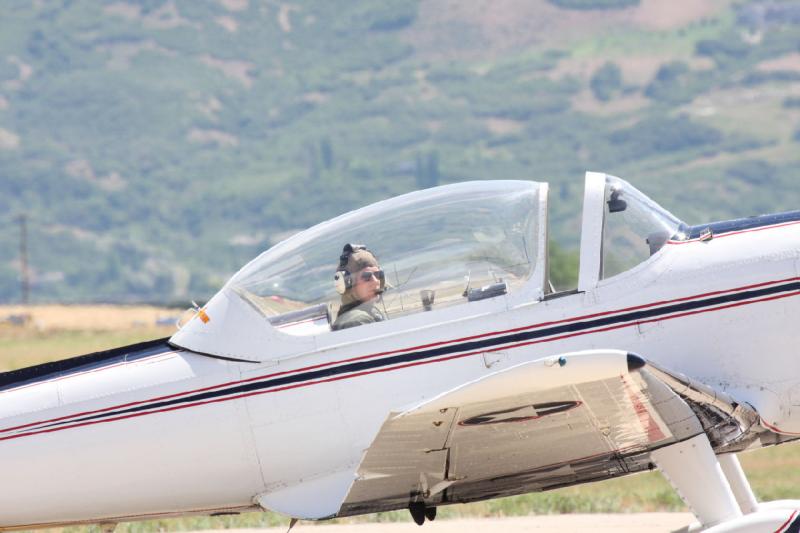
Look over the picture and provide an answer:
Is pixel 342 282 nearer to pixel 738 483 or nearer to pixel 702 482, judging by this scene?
pixel 702 482

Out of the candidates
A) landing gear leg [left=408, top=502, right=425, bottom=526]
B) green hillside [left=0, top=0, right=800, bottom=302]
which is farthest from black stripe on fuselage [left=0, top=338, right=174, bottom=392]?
green hillside [left=0, top=0, right=800, bottom=302]

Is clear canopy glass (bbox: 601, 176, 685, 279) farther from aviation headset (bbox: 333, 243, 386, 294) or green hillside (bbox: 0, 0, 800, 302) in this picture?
green hillside (bbox: 0, 0, 800, 302)

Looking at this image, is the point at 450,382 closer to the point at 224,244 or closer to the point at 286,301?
the point at 286,301

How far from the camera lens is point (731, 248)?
361 inches

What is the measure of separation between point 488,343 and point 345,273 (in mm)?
993

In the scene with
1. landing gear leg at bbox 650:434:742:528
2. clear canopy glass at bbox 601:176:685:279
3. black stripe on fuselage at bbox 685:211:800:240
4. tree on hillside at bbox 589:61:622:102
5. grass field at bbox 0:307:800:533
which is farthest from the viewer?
tree on hillside at bbox 589:61:622:102

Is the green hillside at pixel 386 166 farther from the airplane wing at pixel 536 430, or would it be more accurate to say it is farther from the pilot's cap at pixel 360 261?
the pilot's cap at pixel 360 261

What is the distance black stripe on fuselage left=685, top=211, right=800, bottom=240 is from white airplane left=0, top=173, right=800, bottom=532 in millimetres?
14

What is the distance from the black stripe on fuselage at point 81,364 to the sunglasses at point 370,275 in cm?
133

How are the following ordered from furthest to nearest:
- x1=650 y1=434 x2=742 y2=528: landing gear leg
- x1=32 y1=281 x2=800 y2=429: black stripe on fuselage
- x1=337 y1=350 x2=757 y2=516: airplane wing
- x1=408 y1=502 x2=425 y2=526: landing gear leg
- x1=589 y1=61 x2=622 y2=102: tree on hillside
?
x1=589 y1=61 x2=622 y2=102: tree on hillside
x1=408 y1=502 x2=425 y2=526: landing gear leg
x1=650 y1=434 x2=742 y2=528: landing gear leg
x1=32 y1=281 x2=800 y2=429: black stripe on fuselage
x1=337 y1=350 x2=757 y2=516: airplane wing

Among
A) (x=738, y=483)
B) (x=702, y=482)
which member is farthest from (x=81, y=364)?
(x=738, y=483)

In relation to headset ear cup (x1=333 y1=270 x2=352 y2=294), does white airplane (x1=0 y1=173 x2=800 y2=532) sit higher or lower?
lower

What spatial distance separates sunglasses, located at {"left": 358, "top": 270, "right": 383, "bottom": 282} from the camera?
915 centimetres

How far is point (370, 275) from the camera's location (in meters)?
9.16
